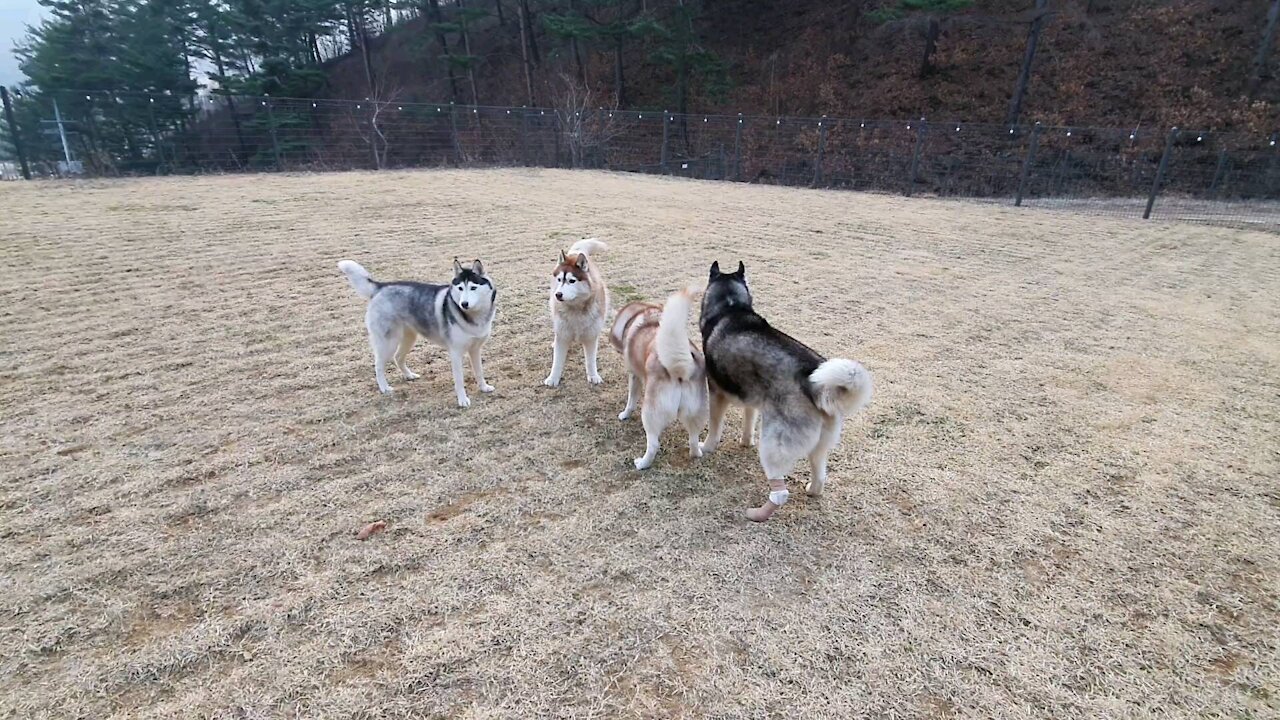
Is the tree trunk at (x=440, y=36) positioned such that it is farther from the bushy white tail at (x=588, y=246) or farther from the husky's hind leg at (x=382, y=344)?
the husky's hind leg at (x=382, y=344)

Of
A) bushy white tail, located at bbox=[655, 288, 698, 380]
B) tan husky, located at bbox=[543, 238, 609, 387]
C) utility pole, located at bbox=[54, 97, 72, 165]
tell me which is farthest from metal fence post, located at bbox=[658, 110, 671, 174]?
bushy white tail, located at bbox=[655, 288, 698, 380]

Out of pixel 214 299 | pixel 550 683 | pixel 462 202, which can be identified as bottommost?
pixel 550 683

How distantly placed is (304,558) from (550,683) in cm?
106

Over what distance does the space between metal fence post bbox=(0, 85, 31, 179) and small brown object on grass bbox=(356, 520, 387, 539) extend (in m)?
12.8

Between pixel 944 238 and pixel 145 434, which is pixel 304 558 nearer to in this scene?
pixel 145 434

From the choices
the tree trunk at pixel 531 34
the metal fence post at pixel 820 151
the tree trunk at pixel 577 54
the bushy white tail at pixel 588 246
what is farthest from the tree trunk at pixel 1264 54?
the tree trunk at pixel 531 34

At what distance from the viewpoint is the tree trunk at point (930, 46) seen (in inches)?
705

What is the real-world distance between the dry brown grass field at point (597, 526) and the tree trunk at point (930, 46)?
16384mm

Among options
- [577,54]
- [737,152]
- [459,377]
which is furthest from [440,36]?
[459,377]

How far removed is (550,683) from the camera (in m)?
1.66

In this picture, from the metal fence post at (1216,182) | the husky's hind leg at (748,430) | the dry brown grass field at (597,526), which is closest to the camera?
the dry brown grass field at (597,526)

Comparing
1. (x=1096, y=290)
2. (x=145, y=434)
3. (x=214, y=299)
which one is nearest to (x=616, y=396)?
(x=145, y=434)

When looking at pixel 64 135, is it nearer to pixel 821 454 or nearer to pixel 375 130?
pixel 375 130

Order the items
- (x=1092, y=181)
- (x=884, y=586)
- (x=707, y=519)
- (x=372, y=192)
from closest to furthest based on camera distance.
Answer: (x=884, y=586) < (x=707, y=519) < (x=372, y=192) < (x=1092, y=181)
